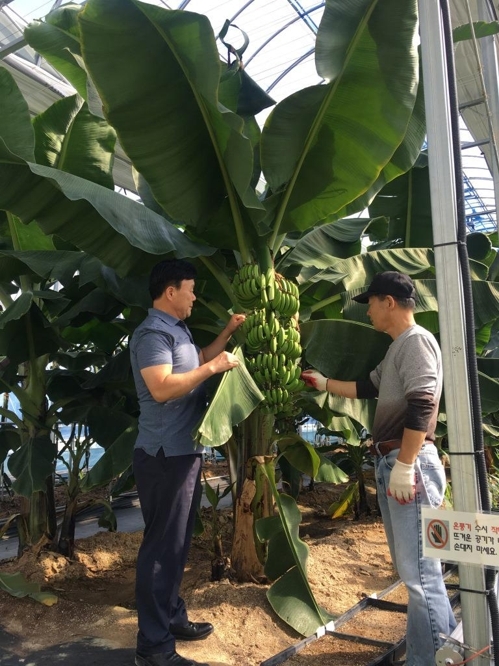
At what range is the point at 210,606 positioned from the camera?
10.5ft

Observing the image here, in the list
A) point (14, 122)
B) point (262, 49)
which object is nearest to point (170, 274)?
point (14, 122)

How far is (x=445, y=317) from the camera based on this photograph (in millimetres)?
1925

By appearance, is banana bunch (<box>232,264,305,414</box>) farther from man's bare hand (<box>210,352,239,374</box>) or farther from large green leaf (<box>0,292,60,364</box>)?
large green leaf (<box>0,292,60,364</box>)

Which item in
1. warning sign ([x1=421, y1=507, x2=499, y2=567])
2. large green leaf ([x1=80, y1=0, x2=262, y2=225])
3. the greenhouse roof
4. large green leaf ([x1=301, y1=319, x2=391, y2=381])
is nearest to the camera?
warning sign ([x1=421, y1=507, x2=499, y2=567])

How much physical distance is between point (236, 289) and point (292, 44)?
10715mm

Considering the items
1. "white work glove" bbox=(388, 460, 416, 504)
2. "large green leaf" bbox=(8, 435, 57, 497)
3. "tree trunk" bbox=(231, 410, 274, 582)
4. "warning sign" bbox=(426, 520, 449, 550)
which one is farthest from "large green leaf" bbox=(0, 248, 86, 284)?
"warning sign" bbox=(426, 520, 449, 550)

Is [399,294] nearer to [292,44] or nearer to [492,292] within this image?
[492,292]

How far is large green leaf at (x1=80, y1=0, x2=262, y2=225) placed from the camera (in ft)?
8.11

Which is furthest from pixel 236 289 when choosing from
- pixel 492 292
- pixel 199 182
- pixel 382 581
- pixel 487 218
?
pixel 487 218

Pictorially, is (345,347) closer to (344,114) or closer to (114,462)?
(344,114)

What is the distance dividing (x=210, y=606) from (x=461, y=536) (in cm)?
193

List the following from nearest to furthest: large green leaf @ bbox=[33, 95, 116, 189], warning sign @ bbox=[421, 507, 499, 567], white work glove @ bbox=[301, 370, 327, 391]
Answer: warning sign @ bbox=[421, 507, 499, 567], white work glove @ bbox=[301, 370, 327, 391], large green leaf @ bbox=[33, 95, 116, 189]

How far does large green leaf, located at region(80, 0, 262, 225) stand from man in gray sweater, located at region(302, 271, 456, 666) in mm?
920

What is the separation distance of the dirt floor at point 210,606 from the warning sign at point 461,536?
1185mm
